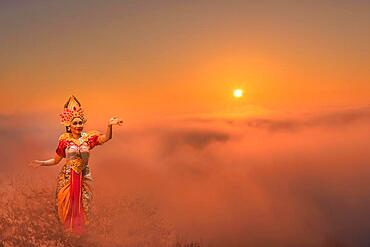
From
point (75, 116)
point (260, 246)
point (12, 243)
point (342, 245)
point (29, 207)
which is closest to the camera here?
point (75, 116)

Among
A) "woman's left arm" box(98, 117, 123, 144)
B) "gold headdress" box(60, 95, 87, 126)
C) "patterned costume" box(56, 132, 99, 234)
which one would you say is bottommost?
"patterned costume" box(56, 132, 99, 234)

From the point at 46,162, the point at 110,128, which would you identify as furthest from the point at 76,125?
the point at 46,162

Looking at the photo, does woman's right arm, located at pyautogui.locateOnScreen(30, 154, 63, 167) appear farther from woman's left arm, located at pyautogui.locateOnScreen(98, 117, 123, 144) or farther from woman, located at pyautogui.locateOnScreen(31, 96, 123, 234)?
woman's left arm, located at pyautogui.locateOnScreen(98, 117, 123, 144)

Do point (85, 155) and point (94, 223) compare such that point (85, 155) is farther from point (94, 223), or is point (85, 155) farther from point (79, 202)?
point (94, 223)

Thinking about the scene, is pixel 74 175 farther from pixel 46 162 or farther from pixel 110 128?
pixel 110 128

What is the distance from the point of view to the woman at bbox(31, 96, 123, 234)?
825 cm

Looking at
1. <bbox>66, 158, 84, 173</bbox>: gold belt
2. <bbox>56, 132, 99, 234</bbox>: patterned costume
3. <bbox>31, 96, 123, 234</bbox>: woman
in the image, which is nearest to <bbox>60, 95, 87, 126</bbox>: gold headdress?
<bbox>31, 96, 123, 234</bbox>: woman

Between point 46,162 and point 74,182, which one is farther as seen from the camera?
point 46,162

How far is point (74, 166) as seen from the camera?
328 inches

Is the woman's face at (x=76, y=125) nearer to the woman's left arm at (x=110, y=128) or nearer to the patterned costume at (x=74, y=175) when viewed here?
the patterned costume at (x=74, y=175)

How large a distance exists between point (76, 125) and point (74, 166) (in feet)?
2.53

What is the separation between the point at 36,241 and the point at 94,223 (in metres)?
1.38

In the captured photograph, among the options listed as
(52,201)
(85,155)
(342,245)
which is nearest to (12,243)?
(52,201)

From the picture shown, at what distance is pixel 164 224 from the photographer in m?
12.0
